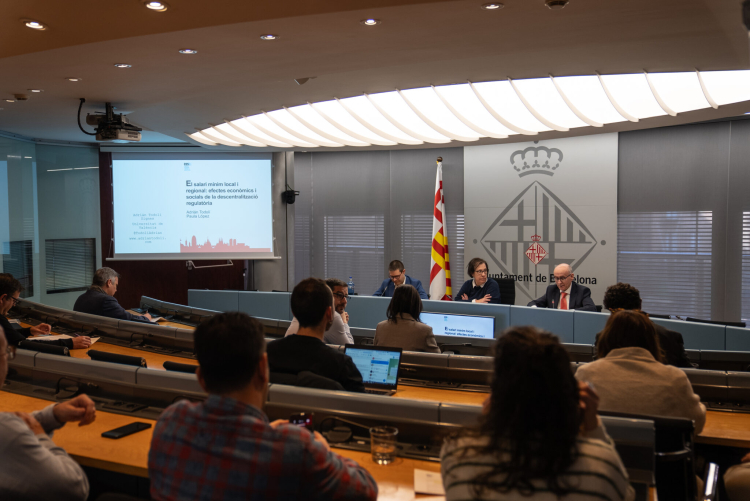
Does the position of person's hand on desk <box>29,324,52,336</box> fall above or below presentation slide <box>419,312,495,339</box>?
above

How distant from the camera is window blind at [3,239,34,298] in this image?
8.66 meters

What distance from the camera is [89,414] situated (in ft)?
6.90

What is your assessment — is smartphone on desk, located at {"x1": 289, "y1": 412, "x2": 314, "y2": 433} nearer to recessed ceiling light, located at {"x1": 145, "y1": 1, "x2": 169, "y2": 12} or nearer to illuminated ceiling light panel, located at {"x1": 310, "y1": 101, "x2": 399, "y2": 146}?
recessed ceiling light, located at {"x1": 145, "y1": 1, "x2": 169, "y2": 12}

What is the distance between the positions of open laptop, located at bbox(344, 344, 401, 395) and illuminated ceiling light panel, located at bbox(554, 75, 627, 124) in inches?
156

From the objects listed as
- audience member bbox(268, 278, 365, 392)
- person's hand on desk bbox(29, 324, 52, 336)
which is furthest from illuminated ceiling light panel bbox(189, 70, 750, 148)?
audience member bbox(268, 278, 365, 392)

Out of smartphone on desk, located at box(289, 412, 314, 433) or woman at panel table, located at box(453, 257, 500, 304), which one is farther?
woman at panel table, located at box(453, 257, 500, 304)

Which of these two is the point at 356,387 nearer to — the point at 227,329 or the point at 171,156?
the point at 227,329

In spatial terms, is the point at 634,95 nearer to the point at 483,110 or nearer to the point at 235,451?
the point at 483,110

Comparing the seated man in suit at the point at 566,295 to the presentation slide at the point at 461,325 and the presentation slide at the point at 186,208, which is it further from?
the presentation slide at the point at 186,208

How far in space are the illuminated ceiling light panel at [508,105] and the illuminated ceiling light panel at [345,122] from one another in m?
1.81

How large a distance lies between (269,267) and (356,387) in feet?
25.1

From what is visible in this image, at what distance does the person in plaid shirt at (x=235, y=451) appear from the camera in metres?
1.45

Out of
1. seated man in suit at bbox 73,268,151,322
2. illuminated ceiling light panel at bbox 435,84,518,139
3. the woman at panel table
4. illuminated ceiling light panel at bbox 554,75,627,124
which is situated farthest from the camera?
the woman at panel table

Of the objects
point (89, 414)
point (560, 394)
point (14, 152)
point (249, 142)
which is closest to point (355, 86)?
point (249, 142)
